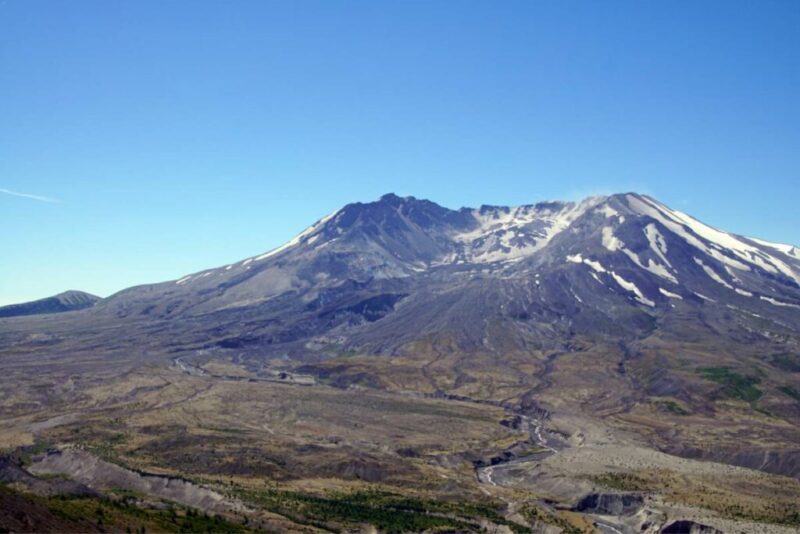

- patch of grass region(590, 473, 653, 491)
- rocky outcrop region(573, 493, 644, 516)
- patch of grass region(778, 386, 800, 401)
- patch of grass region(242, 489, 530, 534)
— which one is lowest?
rocky outcrop region(573, 493, 644, 516)

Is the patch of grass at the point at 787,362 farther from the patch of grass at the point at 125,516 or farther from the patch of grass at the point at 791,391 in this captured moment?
the patch of grass at the point at 125,516

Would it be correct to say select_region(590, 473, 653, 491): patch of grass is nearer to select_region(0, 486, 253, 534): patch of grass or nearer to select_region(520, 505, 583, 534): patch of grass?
select_region(520, 505, 583, 534): patch of grass

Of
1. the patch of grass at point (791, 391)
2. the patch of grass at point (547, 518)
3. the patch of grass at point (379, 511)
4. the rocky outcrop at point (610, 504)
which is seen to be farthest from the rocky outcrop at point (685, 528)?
the patch of grass at point (791, 391)

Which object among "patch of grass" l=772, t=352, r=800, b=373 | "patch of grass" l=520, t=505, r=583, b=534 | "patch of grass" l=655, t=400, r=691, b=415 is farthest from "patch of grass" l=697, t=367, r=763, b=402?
"patch of grass" l=520, t=505, r=583, b=534

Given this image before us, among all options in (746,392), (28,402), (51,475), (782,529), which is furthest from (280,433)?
(746,392)

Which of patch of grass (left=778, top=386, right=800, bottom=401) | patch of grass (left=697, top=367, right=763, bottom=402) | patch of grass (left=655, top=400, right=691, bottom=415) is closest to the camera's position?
patch of grass (left=655, top=400, right=691, bottom=415)

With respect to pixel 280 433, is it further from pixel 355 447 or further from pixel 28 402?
pixel 28 402
